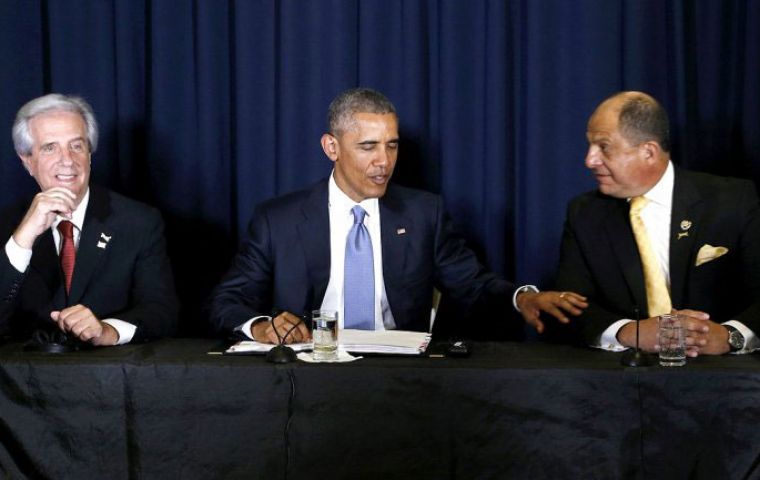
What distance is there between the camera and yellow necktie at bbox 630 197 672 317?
319 centimetres

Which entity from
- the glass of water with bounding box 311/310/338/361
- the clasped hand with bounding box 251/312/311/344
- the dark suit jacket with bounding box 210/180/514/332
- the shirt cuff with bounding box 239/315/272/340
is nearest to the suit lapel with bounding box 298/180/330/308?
the dark suit jacket with bounding box 210/180/514/332

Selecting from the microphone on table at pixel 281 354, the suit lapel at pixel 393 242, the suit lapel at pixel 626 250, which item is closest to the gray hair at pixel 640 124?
the suit lapel at pixel 626 250

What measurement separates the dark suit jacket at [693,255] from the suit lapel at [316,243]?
0.80m

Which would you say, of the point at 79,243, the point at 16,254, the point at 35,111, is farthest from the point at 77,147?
the point at 16,254

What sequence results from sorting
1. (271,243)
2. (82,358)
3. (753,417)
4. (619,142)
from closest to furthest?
(753,417) < (82,358) < (619,142) < (271,243)

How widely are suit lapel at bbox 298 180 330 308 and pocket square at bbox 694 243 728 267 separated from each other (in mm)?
1195

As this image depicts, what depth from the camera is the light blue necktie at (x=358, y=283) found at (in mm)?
3449

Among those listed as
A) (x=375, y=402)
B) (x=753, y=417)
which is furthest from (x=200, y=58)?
(x=753, y=417)

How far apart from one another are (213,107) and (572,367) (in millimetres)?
2214

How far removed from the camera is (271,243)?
351 centimetres

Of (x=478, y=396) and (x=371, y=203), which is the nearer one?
(x=478, y=396)

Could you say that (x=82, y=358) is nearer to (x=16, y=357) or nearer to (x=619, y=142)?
(x=16, y=357)

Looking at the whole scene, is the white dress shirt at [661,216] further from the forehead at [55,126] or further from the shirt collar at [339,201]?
the forehead at [55,126]

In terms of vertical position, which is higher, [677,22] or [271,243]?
[677,22]
